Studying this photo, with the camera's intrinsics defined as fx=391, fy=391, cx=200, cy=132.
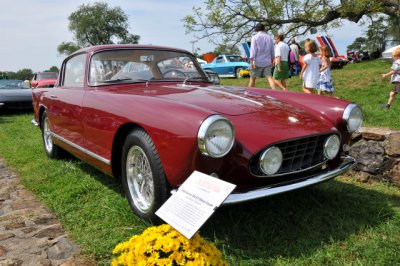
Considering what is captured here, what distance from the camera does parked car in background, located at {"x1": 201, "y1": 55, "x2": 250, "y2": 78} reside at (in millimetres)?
20109

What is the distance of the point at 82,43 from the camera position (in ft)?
166

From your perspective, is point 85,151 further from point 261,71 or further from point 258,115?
point 261,71

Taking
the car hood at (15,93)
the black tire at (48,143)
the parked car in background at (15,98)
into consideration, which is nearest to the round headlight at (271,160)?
the black tire at (48,143)

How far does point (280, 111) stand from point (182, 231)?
4.45 feet

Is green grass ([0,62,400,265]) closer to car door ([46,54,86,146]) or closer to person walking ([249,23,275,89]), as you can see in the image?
car door ([46,54,86,146])

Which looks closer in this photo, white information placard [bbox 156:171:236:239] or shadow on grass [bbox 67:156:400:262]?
white information placard [bbox 156:171:236:239]

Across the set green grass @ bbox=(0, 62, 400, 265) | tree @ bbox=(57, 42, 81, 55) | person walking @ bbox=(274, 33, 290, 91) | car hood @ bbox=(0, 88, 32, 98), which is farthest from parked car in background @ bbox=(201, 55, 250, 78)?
tree @ bbox=(57, 42, 81, 55)

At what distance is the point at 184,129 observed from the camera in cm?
224

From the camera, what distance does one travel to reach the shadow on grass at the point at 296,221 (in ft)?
7.79

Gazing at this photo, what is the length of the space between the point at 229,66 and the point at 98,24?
110 feet

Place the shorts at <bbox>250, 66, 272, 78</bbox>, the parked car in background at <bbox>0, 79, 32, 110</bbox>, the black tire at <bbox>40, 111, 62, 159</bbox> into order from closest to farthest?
the black tire at <bbox>40, 111, 62, 159</bbox>, the shorts at <bbox>250, 66, 272, 78</bbox>, the parked car in background at <bbox>0, 79, 32, 110</bbox>

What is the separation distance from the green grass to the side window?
97cm

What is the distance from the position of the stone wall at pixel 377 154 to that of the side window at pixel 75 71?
2.71 meters

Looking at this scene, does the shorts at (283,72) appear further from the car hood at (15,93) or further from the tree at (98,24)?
the tree at (98,24)
